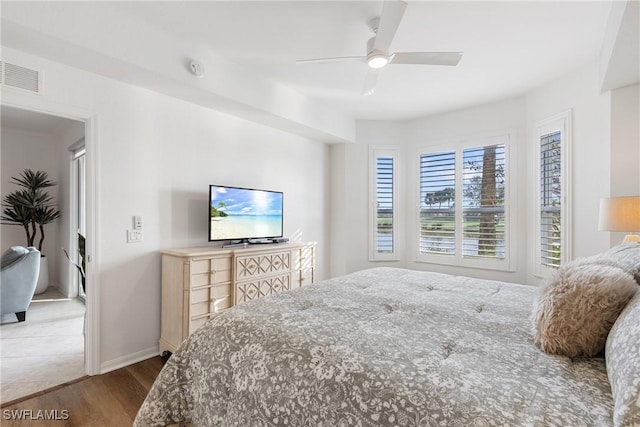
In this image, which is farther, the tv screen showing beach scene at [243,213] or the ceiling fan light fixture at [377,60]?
the tv screen showing beach scene at [243,213]

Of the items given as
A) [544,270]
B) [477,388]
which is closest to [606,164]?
[544,270]

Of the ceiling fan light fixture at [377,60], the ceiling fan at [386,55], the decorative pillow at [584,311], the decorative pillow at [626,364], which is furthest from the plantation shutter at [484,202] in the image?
the decorative pillow at [626,364]

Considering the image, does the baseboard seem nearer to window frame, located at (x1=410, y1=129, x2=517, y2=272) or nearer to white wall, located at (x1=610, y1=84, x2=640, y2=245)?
window frame, located at (x1=410, y1=129, x2=517, y2=272)

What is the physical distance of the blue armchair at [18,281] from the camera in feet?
10.8

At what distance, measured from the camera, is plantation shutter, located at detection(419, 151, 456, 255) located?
14.4 ft

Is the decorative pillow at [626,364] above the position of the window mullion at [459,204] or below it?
below

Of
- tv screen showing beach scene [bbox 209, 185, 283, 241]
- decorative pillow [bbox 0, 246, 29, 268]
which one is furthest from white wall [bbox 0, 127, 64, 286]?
tv screen showing beach scene [bbox 209, 185, 283, 241]

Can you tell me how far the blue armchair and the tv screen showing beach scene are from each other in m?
2.31

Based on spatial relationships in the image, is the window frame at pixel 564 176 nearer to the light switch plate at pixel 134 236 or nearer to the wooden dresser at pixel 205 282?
the wooden dresser at pixel 205 282

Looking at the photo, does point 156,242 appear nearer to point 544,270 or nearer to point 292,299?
point 292,299

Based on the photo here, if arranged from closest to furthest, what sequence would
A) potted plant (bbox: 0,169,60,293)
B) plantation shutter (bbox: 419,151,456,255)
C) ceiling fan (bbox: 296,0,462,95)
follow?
ceiling fan (bbox: 296,0,462,95) → plantation shutter (bbox: 419,151,456,255) → potted plant (bbox: 0,169,60,293)

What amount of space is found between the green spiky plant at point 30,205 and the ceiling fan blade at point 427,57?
5.31 m

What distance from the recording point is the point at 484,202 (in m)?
4.12

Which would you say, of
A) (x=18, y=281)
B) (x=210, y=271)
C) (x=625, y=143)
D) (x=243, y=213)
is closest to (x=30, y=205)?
(x=18, y=281)
